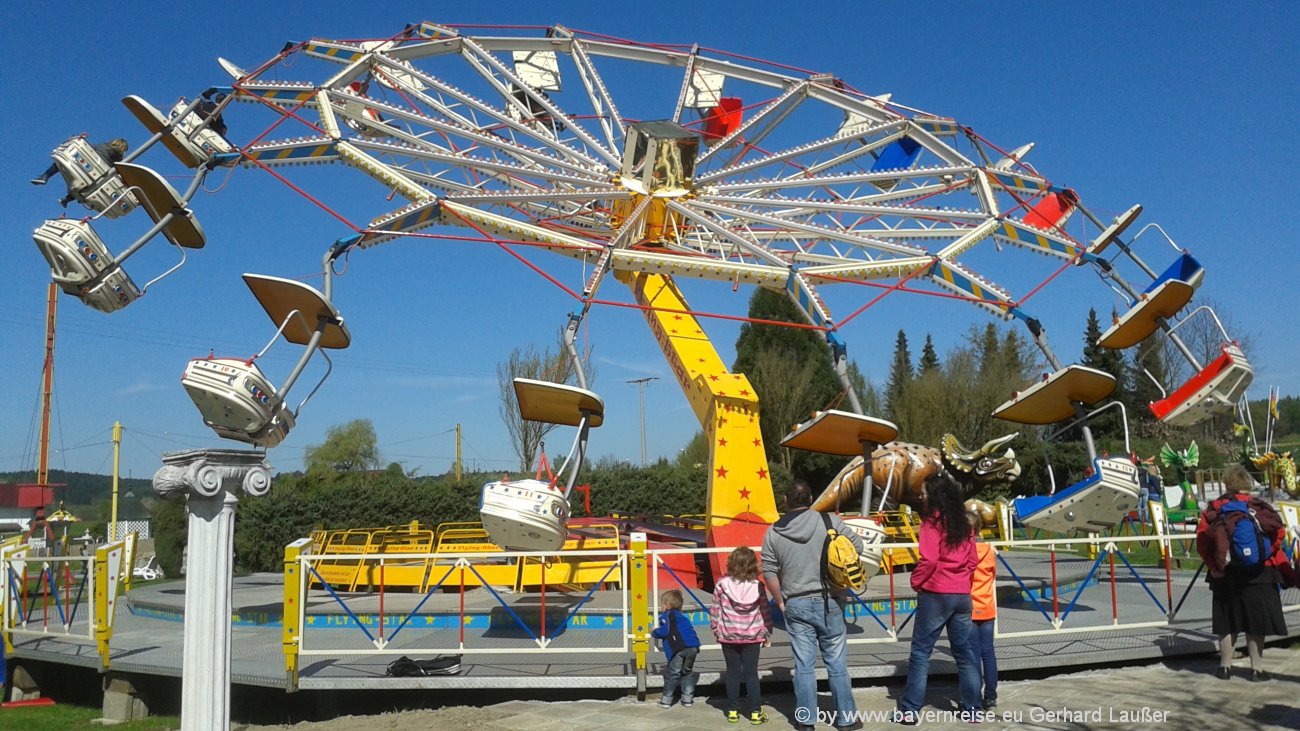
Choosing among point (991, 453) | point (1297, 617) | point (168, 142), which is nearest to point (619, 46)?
point (168, 142)

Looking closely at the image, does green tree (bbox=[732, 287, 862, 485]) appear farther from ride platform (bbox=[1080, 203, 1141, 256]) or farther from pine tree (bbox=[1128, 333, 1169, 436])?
ride platform (bbox=[1080, 203, 1141, 256])

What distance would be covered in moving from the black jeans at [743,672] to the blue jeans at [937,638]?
1.14 m

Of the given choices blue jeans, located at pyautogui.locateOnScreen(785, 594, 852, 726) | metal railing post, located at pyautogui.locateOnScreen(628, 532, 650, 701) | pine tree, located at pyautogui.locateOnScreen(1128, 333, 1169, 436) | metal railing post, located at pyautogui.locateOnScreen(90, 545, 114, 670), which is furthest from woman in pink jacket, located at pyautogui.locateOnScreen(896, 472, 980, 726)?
pine tree, located at pyautogui.locateOnScreen(1128, 333, 1169, 436)

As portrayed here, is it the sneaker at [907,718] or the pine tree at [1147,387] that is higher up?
the pine tree at [1147,387]

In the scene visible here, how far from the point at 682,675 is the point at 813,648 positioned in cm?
165

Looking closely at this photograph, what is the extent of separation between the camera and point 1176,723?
22.1 ft

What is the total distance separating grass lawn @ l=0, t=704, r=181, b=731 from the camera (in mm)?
9656

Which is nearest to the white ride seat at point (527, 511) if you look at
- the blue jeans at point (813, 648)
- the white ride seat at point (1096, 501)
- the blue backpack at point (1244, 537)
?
the blue jeans at point (813, 648)

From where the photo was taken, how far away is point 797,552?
673 centimetres

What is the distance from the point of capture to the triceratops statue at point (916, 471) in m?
14.3

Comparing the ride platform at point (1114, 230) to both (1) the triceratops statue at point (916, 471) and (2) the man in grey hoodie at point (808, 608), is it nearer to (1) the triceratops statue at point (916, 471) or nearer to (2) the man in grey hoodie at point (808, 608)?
(1) the triceratops statue at point (916, 471)

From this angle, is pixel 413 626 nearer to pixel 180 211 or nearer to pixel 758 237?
pixel 180 211

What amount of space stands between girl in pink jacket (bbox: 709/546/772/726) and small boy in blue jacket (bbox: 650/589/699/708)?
547 mm

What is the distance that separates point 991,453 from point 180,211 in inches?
470
